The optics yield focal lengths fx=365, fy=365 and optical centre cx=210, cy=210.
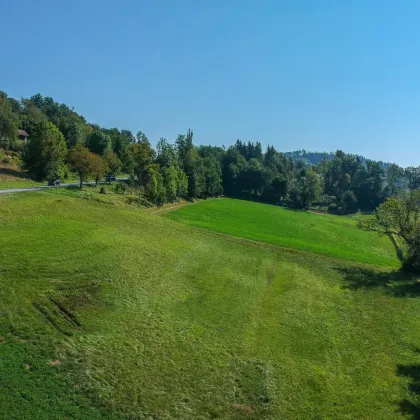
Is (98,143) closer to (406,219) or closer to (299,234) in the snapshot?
(299,234)

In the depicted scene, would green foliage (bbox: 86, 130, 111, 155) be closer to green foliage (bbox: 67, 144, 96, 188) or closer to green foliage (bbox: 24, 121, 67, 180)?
green foliage (bbox: 24, 121, 67, 180)

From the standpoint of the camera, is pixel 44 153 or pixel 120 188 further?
pixel 120 188

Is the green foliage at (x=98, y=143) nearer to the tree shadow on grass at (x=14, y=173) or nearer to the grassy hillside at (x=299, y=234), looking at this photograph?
the tree shadow on grass at (x=14, y=173)

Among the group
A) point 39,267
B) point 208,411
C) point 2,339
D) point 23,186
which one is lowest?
point 208,411

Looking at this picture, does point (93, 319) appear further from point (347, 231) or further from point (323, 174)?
point (323, 174)

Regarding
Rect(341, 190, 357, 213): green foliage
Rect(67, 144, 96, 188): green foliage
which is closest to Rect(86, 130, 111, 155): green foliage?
Rect(67, 144, 96, 188): green foliage

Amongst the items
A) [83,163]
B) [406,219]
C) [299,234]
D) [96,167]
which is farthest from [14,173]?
[406,219]

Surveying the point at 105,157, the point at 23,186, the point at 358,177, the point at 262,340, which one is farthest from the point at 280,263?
the point at 358,177
